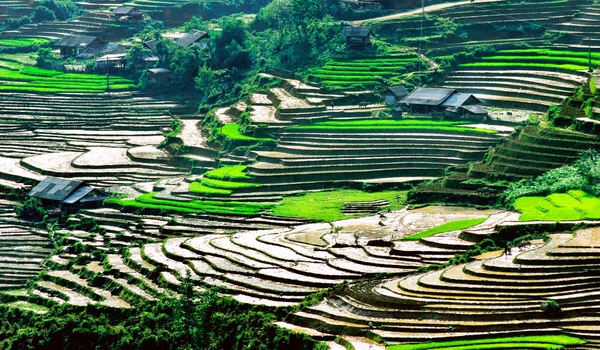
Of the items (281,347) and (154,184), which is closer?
(281,347)

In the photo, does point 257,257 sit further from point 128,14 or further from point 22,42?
point 128,14

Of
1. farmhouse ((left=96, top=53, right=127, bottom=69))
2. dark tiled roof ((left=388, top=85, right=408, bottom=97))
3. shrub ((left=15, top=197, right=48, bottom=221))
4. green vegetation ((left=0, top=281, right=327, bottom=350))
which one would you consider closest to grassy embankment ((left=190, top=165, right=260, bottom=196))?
shrub ((left=15, top=197, right=48, bottom=221))

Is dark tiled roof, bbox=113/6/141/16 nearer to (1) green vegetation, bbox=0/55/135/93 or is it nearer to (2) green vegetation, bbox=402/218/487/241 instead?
(1) green vegetation, bbox=0/55/135/93

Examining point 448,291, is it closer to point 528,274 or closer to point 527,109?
point 528,274

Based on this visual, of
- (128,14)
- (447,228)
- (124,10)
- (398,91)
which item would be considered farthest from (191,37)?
(447,228)

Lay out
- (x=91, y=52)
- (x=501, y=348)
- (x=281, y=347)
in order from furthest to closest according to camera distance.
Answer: (x=91, y=52) < (x=281, y=347) < (x=501, y=348)

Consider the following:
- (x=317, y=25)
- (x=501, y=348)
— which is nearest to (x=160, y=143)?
(x=317, y=25)
